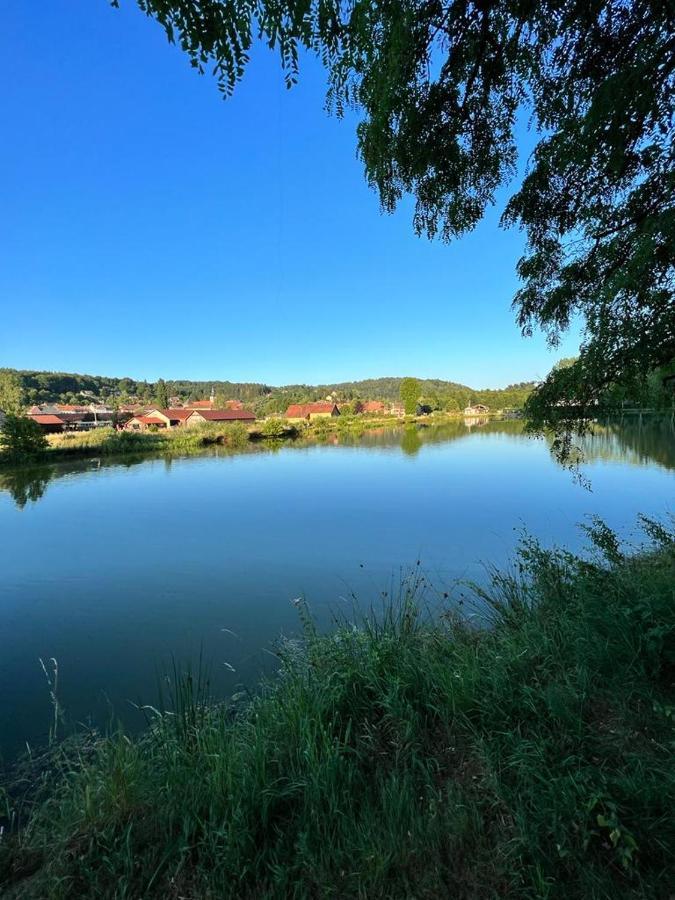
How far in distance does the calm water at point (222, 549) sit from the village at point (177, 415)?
37.9 metres

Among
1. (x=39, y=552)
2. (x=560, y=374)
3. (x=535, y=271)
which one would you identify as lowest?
(x=39, y=552)

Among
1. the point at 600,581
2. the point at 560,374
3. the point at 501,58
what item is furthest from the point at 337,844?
the point at 501,58

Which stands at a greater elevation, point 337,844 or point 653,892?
point 653,892

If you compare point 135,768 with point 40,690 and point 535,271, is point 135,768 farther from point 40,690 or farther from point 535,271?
point 535,271

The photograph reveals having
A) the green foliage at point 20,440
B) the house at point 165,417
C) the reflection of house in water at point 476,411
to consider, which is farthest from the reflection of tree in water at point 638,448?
the reflection of house in water at point 476,411

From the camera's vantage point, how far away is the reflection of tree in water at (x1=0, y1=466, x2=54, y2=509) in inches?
767

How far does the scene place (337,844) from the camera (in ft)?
6.59

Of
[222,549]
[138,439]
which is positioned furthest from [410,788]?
[138,439]

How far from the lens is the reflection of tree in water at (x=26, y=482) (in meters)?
19.5

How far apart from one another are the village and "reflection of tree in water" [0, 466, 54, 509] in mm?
24084

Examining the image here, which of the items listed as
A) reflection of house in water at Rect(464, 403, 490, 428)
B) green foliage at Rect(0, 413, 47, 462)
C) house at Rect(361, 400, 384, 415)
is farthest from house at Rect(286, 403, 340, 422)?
green foliage at Rect(0, 413, 47, 462)

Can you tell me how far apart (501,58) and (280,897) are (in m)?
4.78

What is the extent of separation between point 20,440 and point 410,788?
35.1m

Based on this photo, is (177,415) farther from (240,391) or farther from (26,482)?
(240,391)
